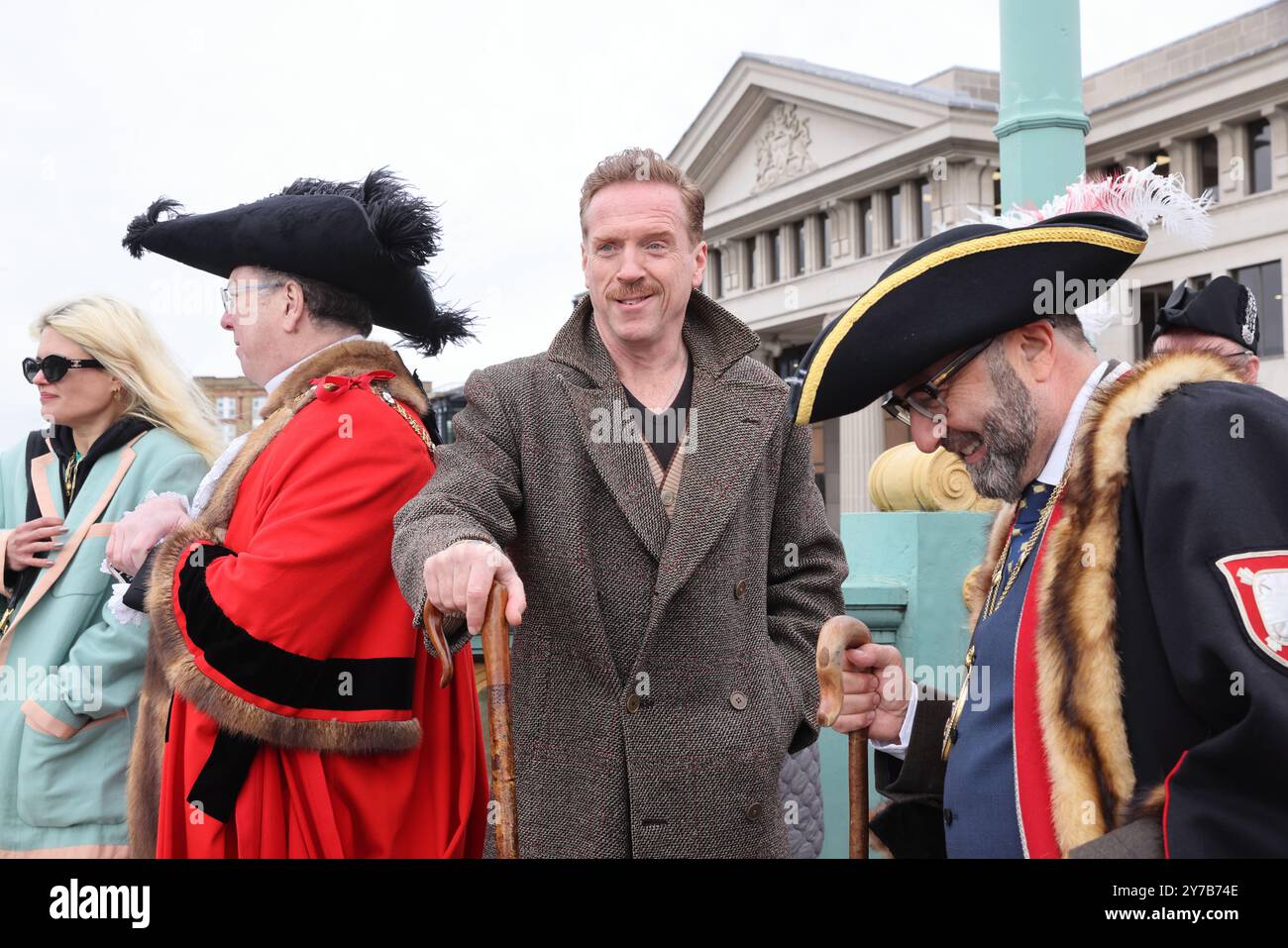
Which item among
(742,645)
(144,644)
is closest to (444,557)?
(742,645)

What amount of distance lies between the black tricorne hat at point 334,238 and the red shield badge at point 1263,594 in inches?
89.3

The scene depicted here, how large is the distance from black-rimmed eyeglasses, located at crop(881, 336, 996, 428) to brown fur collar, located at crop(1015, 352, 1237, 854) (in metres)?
0.25

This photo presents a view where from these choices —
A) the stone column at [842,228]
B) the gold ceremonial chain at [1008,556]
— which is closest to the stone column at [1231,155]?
the stone column at [842,228]

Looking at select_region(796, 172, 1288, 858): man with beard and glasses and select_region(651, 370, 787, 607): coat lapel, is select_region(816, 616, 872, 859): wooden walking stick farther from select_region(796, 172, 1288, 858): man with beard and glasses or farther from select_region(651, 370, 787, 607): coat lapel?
select_region(651, 370, 787, 607): coat lapel

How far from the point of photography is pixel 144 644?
11.2ft

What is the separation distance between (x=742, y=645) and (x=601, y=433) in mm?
598

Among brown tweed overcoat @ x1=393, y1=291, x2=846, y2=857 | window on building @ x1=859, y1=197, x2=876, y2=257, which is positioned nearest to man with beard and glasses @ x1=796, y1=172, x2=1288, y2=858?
brown tweed overcoat @ x1=393, y1=291, x2=846, y2=857

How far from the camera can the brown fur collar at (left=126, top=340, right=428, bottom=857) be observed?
271 cm

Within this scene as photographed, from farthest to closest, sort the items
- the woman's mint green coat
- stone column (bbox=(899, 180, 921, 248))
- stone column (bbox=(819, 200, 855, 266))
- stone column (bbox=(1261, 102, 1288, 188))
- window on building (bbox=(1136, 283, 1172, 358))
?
1. stone column (bbox=(819, 200, 855, 266))
2. stone column (bbox=(899, 180, 921, 248))
3. window on building (bbox=(1136, 283, 1172, 358))
4. stone column (bbox=(1261, 102, 1288, 188))
5. the woman's mint green coat

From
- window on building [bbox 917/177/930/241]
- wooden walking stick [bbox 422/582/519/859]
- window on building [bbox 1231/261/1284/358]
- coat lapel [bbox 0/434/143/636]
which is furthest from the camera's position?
window on building [bbox 917/177/930/241]

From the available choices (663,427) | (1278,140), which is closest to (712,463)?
(663,427)

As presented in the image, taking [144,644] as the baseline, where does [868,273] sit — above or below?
above

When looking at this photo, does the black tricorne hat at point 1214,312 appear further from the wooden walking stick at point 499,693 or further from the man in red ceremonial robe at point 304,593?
the wooden walking stick at point 499,693
